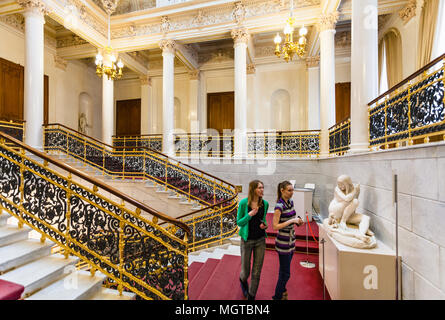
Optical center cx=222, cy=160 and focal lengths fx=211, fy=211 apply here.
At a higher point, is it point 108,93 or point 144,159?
point 108,93

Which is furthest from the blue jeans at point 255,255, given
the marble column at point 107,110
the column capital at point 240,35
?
the marble column at point 107,110

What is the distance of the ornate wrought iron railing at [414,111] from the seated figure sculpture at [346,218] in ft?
3.10

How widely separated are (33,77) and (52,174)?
6210 millimetres

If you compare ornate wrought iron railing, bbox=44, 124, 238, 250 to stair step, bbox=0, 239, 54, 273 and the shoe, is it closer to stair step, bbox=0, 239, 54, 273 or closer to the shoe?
the shoe

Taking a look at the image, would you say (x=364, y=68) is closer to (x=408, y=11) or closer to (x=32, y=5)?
(x=408, y=11)

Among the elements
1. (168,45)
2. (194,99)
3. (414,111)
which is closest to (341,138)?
(414,111)

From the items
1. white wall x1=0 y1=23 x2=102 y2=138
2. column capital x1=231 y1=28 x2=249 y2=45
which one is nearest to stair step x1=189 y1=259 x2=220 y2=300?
column capital x1=231 y1=28 x2=249 y2=45

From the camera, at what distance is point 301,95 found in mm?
11039

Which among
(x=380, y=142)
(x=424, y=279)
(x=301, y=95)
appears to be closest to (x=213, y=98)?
(x=301, y=95)

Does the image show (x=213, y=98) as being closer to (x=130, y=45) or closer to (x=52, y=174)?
(x=130, y=45)

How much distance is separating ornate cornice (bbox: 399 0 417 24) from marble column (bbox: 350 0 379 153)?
13.6ft

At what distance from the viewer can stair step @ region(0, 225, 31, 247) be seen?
2.61 meters

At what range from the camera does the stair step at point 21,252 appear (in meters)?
2.33

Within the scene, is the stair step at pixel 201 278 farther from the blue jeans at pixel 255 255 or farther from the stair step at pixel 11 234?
the stair step at pixel 11 234
